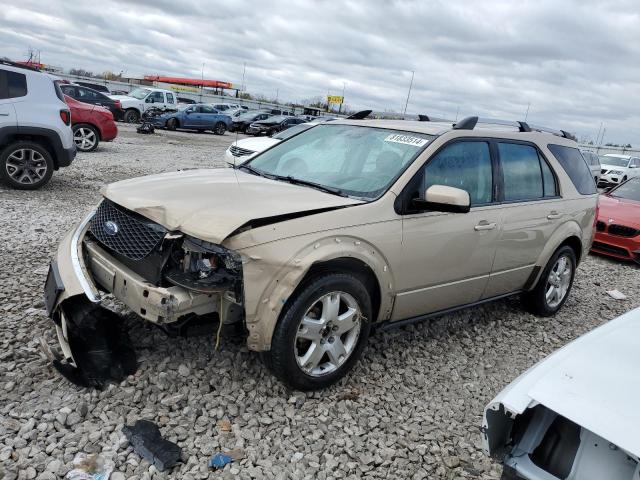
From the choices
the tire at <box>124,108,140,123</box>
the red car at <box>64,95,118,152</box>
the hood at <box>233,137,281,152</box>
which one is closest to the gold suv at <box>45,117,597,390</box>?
the hood at <box>233,137,281,152</box>

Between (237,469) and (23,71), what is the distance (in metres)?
7.67

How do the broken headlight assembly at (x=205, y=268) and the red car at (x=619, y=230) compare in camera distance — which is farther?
the red car at (x=619, y=230)

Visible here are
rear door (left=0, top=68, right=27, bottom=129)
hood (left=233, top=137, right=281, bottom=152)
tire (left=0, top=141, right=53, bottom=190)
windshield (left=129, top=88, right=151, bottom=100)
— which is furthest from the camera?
windshield (left=129, top=88, right=151, bottom=100)

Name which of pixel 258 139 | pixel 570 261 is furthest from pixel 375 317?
pixel 258 139

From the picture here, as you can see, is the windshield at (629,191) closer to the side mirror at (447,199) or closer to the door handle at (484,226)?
the door handle at (484,226)

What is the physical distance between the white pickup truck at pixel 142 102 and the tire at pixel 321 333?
80.4 feet

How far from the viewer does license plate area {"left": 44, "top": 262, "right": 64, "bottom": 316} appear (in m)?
3.30

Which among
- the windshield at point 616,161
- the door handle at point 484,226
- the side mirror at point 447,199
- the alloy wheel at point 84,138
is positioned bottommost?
the alloy wheel at point 84,138

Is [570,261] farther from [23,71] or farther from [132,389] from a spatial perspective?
[23,71]

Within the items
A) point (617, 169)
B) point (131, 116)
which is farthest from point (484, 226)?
point (131, 116)

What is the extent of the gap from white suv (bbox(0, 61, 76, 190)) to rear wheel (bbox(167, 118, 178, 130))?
17.9m

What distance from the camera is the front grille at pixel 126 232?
322 centimetres

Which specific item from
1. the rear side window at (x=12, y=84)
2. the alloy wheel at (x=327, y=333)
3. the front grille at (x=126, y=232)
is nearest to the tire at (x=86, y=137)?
the rear side window at (x=12, y=84)

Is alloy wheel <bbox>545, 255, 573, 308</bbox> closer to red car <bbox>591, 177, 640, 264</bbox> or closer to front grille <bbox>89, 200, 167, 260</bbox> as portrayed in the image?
red car <bbox>591, 177, 640, 264</bbox>
